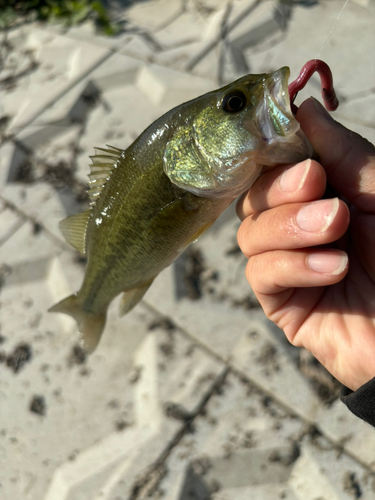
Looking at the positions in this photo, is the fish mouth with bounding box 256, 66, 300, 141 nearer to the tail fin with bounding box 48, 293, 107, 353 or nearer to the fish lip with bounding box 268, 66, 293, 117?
the fish lip with bounding box 268, 66, 293, 117

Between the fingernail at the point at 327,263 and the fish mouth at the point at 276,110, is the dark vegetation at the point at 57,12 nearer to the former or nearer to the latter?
the fish mouth at the point at 276,110

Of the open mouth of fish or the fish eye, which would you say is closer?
the open mouth of fish

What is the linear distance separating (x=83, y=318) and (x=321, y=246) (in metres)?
1.10

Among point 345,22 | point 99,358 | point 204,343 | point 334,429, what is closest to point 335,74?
point 345,22

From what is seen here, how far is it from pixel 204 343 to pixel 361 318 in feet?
3.62

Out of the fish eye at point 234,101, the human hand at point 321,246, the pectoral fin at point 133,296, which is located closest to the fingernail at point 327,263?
the human hand at point 321,246

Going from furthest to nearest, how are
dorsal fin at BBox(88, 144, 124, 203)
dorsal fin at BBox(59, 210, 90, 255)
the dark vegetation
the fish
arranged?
the dark vegetation
dorsal fin at BBox(59, 210, 90, 255)
dorsal fin at BBox(88, 144, 124, 203)
the fish

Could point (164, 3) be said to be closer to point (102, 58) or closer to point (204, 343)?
point (102, 58)

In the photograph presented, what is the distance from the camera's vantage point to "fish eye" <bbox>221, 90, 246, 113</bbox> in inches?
42.5

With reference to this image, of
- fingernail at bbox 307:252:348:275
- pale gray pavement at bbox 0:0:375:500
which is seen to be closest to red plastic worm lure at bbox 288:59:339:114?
fingernail at bbox 307:252:348:275

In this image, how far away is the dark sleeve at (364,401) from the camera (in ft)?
3.75

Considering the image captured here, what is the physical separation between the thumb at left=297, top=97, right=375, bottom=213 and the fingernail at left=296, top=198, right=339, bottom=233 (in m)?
0.19

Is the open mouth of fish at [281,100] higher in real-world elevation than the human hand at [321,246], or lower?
higher

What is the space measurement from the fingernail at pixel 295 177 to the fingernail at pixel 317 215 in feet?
0.22
